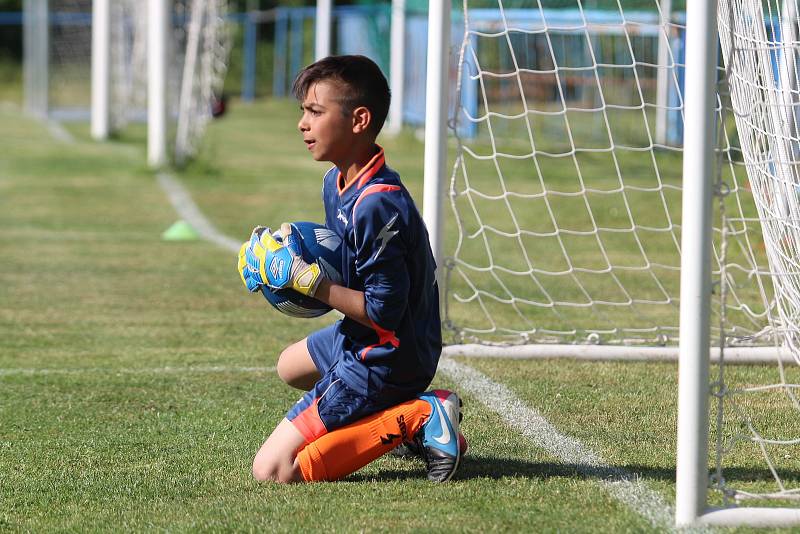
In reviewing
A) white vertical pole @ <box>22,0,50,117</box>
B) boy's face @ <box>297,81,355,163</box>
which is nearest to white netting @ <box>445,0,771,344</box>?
boy's face @ <box>297,81,355,163</box>

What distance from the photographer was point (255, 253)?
3930 millimetres

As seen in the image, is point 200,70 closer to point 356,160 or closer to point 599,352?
point 599,352

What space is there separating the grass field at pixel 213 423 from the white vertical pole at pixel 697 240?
0.87ft

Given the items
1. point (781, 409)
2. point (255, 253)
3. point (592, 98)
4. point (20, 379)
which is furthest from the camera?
point (592, 98)

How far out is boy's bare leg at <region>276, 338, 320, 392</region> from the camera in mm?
4440

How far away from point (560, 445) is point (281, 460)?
1068mm

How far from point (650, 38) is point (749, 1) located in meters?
16.3

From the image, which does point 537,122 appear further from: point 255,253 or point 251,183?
point 255,253

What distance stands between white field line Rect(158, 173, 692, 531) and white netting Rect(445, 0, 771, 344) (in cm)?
72

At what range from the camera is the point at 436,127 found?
591cm

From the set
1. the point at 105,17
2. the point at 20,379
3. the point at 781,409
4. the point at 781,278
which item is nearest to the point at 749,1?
the point at 781,278

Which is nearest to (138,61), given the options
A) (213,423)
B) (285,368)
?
(213,423)

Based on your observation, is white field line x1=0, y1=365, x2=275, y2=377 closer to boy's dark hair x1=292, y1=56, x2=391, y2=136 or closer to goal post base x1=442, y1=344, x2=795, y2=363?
goal post base x1=442, y1=344, x2=795, y2=363

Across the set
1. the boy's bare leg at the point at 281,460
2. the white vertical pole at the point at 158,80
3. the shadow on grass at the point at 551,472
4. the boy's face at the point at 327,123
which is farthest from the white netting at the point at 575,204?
the white vertical pole at the point at 158,80
